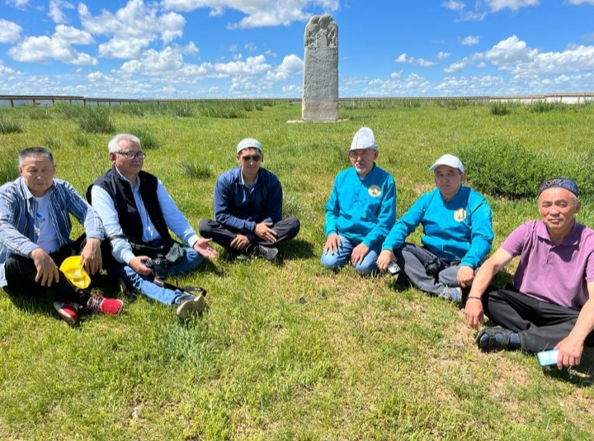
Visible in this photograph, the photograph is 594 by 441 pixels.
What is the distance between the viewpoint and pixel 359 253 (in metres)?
4.20

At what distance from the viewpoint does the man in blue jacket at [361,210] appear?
4.25 m

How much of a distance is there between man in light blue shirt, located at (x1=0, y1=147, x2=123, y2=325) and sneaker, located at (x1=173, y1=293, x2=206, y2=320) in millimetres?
538

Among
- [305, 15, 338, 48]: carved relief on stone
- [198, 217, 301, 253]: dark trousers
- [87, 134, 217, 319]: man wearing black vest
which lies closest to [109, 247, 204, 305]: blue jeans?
[87, 134, 217, 319]: man wearing black vest

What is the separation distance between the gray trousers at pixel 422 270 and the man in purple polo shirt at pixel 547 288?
1.56ft

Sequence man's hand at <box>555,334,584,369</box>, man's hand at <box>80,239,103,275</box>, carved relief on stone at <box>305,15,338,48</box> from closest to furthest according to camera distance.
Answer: man's hand at <box>555,334,584,369</box> → man's hand at <box>80,239,103,275</box> → carved relief on stone at <box>305,15,338,48</box>

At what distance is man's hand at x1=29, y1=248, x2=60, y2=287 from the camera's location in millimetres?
3248

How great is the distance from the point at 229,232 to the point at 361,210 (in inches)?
60.1

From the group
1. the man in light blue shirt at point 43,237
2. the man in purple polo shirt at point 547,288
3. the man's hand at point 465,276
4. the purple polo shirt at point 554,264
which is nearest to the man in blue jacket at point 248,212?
the man in light blue shirt at point 43,237

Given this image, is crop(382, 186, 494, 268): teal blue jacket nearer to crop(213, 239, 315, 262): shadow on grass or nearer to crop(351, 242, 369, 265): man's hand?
crop(351, 242, 369, 265): man's hand

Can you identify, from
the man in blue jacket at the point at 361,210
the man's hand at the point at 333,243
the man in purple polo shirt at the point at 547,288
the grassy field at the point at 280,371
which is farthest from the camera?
the man's hand at the point at 333,243

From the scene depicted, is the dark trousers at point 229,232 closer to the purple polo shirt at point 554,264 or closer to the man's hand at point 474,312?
the man's hand at point 474,312

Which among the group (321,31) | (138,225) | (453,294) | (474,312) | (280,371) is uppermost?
(321,31)

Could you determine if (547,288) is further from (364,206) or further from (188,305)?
(188,305)

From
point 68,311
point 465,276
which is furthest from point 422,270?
point 68,311
